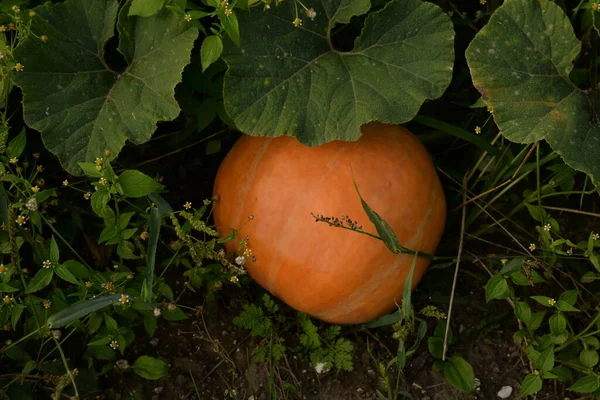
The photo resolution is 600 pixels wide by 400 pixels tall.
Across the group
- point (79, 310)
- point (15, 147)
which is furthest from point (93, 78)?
point (79, 310)

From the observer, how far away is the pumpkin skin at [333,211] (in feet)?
6.22

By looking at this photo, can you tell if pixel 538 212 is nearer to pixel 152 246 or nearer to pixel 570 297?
pixel 570 297

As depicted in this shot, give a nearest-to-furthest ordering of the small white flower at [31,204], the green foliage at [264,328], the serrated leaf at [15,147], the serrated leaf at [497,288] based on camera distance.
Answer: the small white flower at [31,204] → the serrated leaf at [15,147] → the serrated leaf at [497,288] → the green foliage at [264,328]

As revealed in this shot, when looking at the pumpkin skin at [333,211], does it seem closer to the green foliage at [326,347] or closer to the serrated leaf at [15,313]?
the green foliage at [326,347]

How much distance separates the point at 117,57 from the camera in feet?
6.55

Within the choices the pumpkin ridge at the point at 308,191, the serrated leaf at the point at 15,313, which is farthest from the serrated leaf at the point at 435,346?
the serrated leaf at the point at 15,313

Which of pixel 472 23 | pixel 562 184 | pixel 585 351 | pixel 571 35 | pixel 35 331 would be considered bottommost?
pixel 585 351

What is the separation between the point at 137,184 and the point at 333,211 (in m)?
0.51

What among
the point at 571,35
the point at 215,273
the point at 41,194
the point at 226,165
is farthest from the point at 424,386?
the point at 41,194

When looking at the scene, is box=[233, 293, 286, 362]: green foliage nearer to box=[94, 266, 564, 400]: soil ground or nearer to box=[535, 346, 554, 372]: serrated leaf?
box=[94, 266, 564, 400]: soil ground

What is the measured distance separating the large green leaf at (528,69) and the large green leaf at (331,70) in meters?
0.11

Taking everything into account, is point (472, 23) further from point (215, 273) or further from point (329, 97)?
point (215, 273)

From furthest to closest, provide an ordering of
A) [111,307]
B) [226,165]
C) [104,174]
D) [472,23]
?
[472,23] → [226,165] → [111,307] → [104,174]

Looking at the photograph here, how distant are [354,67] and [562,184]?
2.55ft
